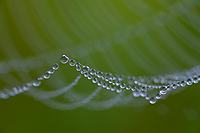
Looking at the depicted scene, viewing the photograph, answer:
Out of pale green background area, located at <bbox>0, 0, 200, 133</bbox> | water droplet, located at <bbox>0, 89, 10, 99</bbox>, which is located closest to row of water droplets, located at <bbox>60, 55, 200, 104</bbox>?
water droplet, located at <bbox>0, 89, 10, 99</bbox>

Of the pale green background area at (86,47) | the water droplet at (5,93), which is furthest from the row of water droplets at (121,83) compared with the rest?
the pale green background area at (86,47)

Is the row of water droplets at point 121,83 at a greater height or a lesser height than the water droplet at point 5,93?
lesser

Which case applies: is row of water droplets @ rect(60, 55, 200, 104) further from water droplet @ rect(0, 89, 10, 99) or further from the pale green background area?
the pale green background area

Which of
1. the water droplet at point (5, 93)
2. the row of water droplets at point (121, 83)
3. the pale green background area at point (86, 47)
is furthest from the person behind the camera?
the pale green background area at point (86, 47)

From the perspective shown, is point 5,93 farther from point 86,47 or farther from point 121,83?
point 86,47

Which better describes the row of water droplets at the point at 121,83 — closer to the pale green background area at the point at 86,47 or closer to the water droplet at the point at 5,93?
the water droplet at the point at 5,93

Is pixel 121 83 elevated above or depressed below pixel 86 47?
below

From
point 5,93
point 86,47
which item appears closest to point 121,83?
point 5,93

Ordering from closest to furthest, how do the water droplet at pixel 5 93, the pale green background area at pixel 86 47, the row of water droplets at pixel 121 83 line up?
the row of water droplets at pixel 121 83 → the water droplet at pixel 5 93 → the pale green background area at pixel 86 47
